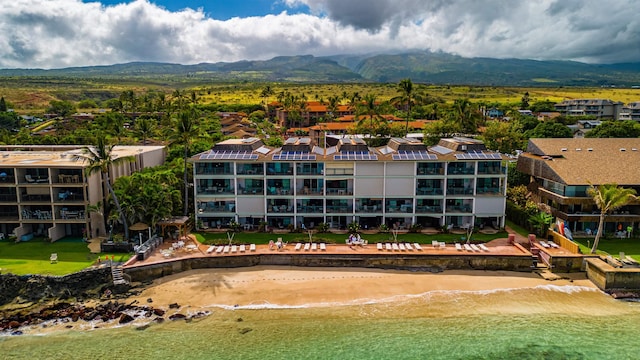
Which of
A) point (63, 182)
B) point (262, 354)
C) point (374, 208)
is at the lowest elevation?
point (262, 354)

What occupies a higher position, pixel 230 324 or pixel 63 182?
pixel 63 182

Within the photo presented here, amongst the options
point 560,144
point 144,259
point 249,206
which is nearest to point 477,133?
point 560,144

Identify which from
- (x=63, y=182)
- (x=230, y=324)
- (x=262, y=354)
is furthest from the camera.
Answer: (x=63, y=182)

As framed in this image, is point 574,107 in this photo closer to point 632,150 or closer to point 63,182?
point 632,150

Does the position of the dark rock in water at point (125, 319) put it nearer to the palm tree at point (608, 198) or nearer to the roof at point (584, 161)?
the palm tree at point (608, 198)

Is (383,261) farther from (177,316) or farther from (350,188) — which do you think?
(177,316)

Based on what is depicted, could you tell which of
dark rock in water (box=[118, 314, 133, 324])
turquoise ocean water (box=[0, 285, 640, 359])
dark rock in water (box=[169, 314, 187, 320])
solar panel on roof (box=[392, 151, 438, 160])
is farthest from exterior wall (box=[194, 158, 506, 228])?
dark rock in water (box=[118, 314, 133, 324])

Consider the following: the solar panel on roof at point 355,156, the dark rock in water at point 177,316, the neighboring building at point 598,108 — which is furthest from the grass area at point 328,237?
the neighboring building at point 598,108
